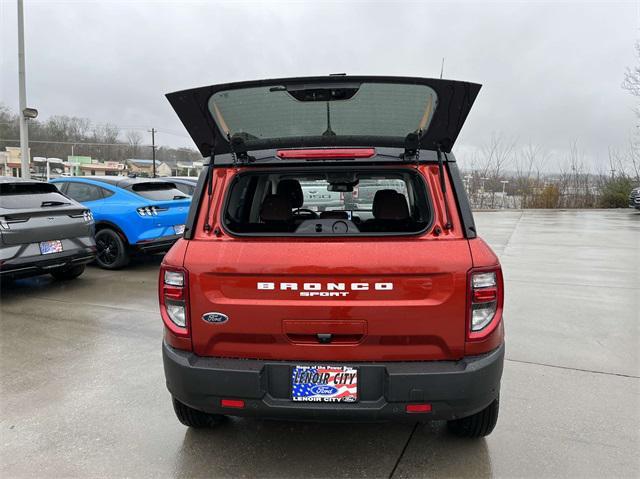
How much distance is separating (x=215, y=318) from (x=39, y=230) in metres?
4.59

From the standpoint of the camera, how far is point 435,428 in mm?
2877

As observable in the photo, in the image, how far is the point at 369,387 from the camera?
219 centimetres

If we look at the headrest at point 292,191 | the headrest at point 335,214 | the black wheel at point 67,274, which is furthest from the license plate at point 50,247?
the headrest at point 335,214

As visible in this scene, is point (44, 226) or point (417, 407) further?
point (44, 226)

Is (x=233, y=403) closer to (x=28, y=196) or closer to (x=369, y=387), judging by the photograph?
(x=369, y=387)

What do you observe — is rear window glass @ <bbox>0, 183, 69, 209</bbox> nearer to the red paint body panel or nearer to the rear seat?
the red paint body panel

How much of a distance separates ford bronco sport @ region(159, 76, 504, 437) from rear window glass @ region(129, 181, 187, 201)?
5731mm

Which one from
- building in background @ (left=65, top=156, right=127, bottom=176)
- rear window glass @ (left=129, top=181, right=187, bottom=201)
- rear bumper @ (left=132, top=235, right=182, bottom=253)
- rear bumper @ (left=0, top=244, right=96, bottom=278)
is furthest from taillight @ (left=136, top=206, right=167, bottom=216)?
building in background @ (left=65, top=156, right=127, bottom=176)

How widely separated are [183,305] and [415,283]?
1137 mm

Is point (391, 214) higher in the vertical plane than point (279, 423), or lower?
higher

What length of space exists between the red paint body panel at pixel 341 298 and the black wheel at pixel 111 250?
226 inches

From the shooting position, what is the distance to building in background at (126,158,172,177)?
6316cm

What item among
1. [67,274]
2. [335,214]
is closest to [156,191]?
[67,274]

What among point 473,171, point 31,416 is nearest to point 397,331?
point 31,416
